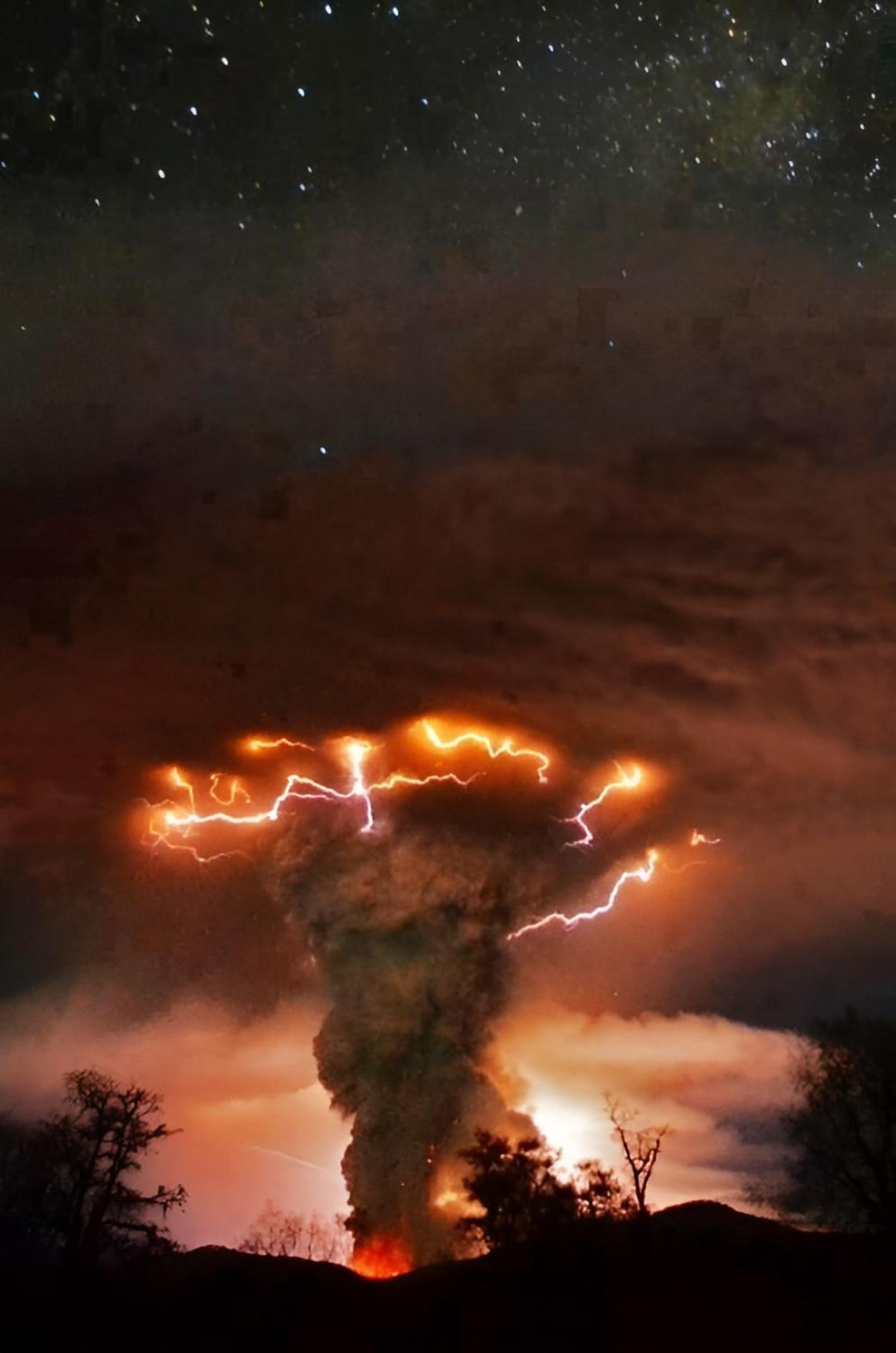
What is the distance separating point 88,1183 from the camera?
2433 cm

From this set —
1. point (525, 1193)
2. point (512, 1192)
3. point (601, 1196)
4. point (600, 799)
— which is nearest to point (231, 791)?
point (600, 799)

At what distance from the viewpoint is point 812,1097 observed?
86.0 ft

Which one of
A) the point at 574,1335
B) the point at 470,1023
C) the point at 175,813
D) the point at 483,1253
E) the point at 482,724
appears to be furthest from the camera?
the point at 470,1023

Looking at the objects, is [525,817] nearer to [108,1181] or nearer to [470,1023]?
[470,1023]

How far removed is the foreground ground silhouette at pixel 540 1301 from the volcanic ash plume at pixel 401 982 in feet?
10.8

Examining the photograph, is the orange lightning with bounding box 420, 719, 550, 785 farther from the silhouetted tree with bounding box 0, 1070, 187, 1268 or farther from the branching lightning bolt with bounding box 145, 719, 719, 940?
the silhouetted tree with bounding box 0, 1070, 187, 1268

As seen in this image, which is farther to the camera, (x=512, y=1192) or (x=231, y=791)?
(x=231, y=791)

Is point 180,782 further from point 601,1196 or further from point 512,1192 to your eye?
point 601,1196

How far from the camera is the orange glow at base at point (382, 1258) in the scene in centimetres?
2655

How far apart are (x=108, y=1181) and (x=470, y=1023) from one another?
9755mm

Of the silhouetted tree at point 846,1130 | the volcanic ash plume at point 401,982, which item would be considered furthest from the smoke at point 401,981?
the silhouetted tree at point 846,1130

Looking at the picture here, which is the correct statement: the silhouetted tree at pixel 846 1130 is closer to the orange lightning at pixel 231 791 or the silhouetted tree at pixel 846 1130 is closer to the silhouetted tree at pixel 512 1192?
the silhouetted tree at pixel 512 1192

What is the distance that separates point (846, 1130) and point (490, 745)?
12.3 meters

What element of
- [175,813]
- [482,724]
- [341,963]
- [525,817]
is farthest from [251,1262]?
[482,724]
